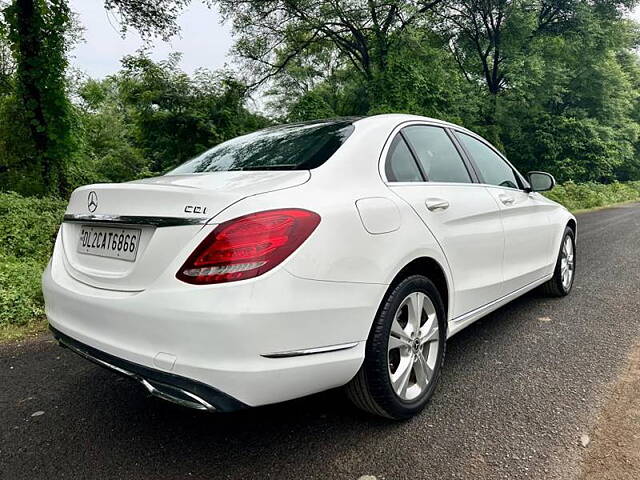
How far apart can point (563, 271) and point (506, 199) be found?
1.54 metres

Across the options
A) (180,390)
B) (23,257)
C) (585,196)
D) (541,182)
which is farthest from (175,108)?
(585,196)

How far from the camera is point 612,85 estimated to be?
2381cm

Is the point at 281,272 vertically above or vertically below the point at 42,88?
below

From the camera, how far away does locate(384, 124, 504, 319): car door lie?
2.27 m

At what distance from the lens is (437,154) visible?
2.70 m

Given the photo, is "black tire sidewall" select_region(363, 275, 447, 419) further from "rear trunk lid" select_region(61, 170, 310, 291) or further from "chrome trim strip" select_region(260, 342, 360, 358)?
"rear trunk lid" select_region(61, 170, 310, 291)

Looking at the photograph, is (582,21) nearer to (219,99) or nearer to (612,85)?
(612,85)

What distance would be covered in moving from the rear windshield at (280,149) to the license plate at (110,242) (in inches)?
26.5

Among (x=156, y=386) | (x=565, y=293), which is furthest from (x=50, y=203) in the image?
(x=565, y=293)

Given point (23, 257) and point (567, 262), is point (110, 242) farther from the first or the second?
point (23, 257)

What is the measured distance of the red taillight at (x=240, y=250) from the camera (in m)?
1.55

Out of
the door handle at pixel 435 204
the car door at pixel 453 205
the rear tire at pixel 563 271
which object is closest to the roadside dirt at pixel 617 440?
the car door at pixel 453 205

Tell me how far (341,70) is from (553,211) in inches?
765

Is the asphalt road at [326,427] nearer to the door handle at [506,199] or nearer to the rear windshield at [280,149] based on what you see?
the door handle at [506,199]
